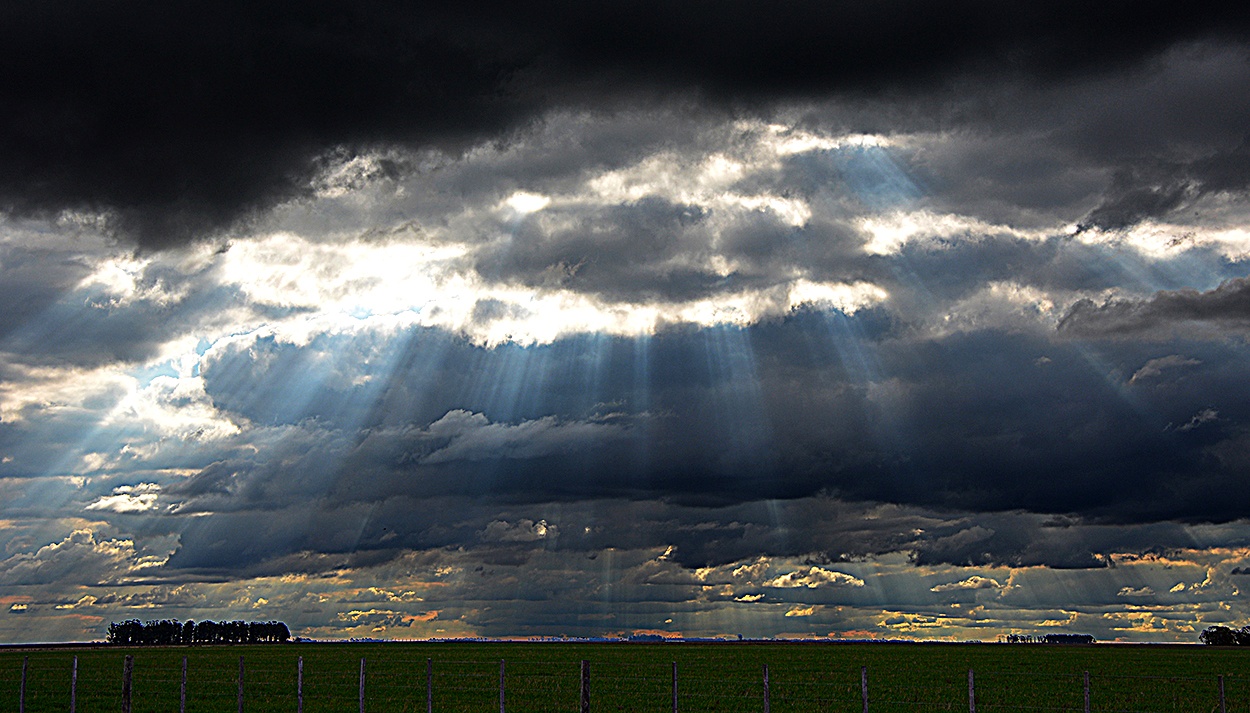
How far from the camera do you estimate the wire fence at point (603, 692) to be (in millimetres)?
52531

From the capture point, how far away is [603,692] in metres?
63.1

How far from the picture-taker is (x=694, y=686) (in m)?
65.9

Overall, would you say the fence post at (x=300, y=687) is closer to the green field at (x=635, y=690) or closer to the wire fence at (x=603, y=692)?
the wire fence at (x=603, y=692)

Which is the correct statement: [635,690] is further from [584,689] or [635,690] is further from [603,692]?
[584,689]

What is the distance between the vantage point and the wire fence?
52.5 m

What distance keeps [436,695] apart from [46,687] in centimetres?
2678

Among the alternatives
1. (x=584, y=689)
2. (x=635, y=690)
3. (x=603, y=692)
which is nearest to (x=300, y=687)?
(x=584, y=689)

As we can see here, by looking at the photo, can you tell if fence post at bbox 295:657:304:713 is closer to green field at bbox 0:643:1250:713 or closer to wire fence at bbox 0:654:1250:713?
wire fence at bbox 0:654:1250:713

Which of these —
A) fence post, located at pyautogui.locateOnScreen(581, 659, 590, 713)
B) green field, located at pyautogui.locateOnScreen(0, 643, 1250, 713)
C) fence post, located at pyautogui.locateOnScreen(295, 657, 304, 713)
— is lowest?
green field, located at pyautogui.locateOnScreen(0, 643, 1250, 713)

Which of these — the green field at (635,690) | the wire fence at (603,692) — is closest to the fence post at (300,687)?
the wire fence at (603,692)

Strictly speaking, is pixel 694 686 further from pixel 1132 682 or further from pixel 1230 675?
pixel 1230 675

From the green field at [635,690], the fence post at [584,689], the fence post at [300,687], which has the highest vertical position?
the fence post at [584,689]

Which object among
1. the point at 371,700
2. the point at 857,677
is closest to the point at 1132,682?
the point at 857,677

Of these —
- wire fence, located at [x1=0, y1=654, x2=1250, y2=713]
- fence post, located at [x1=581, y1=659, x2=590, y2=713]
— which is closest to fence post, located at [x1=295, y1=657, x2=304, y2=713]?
wire fence, located at [x1=0, y1=654, x2=1250, y2=713]
